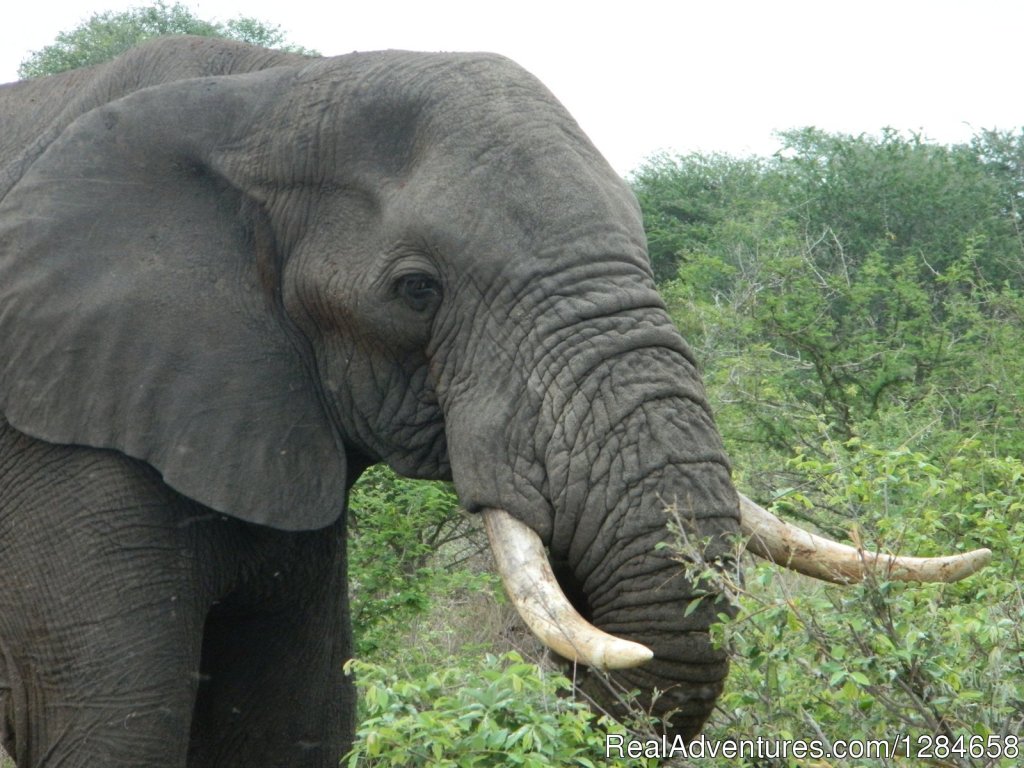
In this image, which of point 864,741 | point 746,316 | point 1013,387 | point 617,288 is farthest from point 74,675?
point 746,316

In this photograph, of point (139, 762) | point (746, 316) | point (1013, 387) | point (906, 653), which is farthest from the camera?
point (746, 316)

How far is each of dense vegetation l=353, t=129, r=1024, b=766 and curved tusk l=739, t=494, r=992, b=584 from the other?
0.17ft

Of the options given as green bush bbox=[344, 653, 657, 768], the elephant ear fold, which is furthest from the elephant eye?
green bush bbox=[344, 653, 657, 768]

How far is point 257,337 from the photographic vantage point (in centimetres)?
393

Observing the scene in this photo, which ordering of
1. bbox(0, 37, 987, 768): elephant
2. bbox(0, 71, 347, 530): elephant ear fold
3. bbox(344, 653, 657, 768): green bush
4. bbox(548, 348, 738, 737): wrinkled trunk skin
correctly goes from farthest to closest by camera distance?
1. bbox(0, 71, 347, 530): elephant ear fold
2. bbox(0, 37, 987, 768): elephant
3. bbox(548, 348, 738, 737): wrinkled trunk skin
4. bbox(344, 653, 657, 768): green bush

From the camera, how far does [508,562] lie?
3.46 metres

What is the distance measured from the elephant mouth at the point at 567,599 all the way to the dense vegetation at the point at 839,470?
59 millimetres

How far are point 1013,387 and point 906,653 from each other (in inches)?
184

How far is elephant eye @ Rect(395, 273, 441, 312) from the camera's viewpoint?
376cm

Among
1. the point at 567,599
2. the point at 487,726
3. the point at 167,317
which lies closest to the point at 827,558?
the point at 567,599

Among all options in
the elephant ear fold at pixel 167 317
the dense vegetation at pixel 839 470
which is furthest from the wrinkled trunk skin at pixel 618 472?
the elephant ear fold at pixel 167 317

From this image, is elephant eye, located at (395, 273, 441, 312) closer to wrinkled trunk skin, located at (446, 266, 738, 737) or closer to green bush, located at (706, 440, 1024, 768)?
wrinkled trunk skin, located at (446, 266, 738, 737)

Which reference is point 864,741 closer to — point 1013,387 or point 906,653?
point 906,653

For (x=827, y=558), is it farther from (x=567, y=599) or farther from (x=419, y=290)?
(x=419, y=290)
